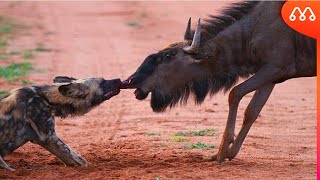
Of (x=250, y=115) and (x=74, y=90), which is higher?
(x=74, y=90)

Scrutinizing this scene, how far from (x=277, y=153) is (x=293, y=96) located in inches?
186

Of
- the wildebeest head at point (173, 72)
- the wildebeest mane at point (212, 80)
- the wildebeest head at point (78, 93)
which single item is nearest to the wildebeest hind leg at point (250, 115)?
the wildebeest mane at point (212, 80)

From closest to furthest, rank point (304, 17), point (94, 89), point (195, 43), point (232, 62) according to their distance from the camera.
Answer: point (304, 17)
point (195, 43)
point (232, 62)
point (94, 89)

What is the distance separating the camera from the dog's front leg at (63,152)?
8883mm

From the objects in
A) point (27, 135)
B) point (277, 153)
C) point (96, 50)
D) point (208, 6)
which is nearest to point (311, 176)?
point (277, 153)

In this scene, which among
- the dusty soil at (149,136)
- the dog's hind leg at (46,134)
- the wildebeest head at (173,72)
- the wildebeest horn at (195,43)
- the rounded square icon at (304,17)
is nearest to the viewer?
the dusty soil at (149,136)

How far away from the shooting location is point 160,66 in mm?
9461

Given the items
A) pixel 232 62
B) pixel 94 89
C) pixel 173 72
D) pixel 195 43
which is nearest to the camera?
pixel 195 43

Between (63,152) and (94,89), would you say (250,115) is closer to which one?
(94,89)

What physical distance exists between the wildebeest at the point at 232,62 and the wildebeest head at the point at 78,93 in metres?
0.30

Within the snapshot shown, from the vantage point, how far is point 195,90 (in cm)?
957

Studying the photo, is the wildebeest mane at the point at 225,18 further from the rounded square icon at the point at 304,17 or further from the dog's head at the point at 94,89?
the dog's head at the point at 94,89

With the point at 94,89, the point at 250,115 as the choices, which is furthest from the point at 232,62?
the point at 94,89

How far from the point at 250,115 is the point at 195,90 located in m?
0.76
